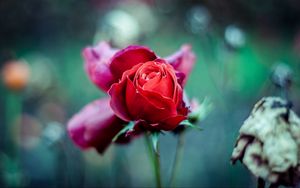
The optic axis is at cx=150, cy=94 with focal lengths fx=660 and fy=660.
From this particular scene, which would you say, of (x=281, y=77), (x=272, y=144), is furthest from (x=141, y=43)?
(x=272, y=144)

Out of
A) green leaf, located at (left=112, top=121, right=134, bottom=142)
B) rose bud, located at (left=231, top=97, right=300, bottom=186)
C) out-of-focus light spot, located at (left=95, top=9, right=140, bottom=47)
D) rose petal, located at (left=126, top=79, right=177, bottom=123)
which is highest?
out-of-focus light spot, located at (left=95, top=9, right=140, bottom=47)

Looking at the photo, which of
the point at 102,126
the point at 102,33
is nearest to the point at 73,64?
the point at 102,33

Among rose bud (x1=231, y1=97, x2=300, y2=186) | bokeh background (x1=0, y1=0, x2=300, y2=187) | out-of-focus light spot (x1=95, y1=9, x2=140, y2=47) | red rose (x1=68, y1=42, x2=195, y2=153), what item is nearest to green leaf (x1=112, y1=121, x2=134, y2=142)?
red rose (x1=68, y1=42, x2=195, y2=153)

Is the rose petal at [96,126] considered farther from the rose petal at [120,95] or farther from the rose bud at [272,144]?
the rose bud at [272,144]

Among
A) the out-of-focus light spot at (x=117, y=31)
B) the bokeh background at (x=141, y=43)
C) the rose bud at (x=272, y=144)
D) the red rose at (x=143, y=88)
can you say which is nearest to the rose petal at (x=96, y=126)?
the red rose at (x=143, y=88)

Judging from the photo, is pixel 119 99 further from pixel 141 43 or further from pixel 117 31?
pixel 141 43

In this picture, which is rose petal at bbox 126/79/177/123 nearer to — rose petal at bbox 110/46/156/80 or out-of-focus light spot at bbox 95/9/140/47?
rose petal at bbox 110/46/156/80

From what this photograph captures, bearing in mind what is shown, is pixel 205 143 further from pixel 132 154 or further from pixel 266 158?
pixel 266 158
